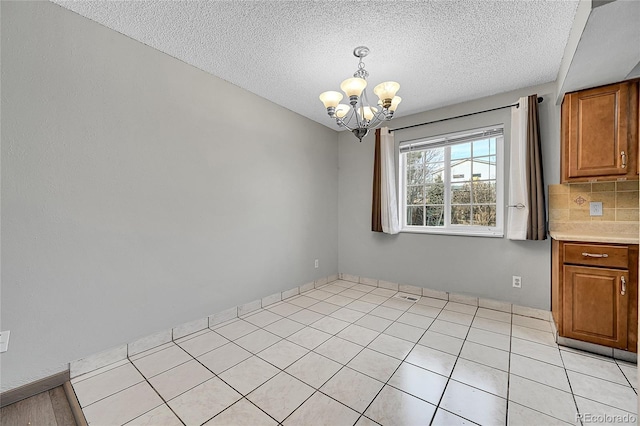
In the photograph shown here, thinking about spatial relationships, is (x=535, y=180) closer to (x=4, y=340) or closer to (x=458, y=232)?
(x=458, y=232)

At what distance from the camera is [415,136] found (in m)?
3.58

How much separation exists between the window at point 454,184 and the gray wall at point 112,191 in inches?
81.9

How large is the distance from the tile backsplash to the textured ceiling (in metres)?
1.17

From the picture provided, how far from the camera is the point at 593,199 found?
2.52m

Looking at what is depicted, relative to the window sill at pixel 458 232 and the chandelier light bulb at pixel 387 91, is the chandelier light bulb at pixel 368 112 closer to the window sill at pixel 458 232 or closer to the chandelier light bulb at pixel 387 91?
the chandelier light bulb at pixel 387 91

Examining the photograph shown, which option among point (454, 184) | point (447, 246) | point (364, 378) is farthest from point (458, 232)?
point (364, 378)

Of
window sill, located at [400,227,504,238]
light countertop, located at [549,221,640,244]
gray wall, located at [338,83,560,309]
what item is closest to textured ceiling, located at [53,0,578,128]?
gray wall, located at [338,83,560,309]

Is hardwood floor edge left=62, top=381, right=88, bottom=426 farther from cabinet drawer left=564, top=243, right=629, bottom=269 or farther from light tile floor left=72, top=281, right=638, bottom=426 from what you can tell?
cabinet drawer left=564, top=243, right=629, bottom=269

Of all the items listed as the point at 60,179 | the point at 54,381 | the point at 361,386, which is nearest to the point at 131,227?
the point at 60,179

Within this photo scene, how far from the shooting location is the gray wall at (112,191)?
5.34 ft

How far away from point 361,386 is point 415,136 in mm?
3053

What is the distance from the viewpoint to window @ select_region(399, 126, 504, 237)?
3115 millimetres

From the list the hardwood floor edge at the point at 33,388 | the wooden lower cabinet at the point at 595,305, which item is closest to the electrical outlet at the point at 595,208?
Result: the wooden lower cabinet at the point at 595,305

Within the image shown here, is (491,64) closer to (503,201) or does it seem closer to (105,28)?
(503,201)
